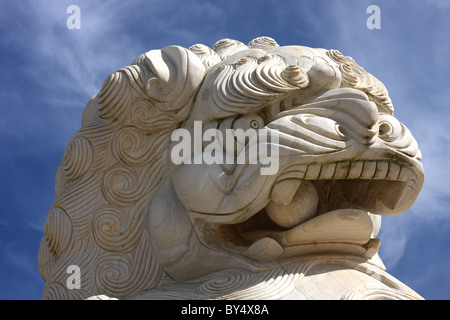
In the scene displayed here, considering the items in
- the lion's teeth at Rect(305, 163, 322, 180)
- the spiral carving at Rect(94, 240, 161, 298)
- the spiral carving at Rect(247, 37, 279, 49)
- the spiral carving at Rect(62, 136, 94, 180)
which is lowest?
the spiral carving at Rect(94, 240, 161, 298)

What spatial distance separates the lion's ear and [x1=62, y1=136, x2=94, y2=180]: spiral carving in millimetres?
274

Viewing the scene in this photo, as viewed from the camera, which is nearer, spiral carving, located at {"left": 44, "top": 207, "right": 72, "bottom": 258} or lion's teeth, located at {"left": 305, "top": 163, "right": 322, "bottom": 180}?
lion's teeth, located at {"left": 305, "top": 163, "right": 322, "bottom": 180}

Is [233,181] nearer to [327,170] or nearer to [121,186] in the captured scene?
[327,170]

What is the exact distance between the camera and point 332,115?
4.36 metres

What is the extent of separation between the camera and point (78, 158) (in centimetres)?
484

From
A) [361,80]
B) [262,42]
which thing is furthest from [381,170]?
[262,42]

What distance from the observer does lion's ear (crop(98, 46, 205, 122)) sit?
4.63 m

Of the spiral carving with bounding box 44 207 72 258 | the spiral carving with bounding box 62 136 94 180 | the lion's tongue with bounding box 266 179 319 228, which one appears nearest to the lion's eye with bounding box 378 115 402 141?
the lion's tongue with bounding box 266 179 319 228

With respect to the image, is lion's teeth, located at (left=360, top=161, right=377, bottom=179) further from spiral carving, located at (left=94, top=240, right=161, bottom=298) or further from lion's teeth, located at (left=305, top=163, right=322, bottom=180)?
spiral carving, located at (left=94, top=240, right=161, bottom=298)

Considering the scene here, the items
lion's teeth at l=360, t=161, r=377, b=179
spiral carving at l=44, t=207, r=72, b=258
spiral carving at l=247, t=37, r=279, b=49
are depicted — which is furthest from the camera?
spiral carving at l=247, t=37, r=279, b=49

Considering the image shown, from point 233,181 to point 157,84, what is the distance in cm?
92

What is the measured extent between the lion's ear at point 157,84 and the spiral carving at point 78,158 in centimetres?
27

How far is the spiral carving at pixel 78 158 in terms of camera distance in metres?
4.82

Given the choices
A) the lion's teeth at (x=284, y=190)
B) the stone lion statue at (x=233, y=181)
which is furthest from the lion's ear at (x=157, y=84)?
the lion's teeth at (x=284, y=190)
